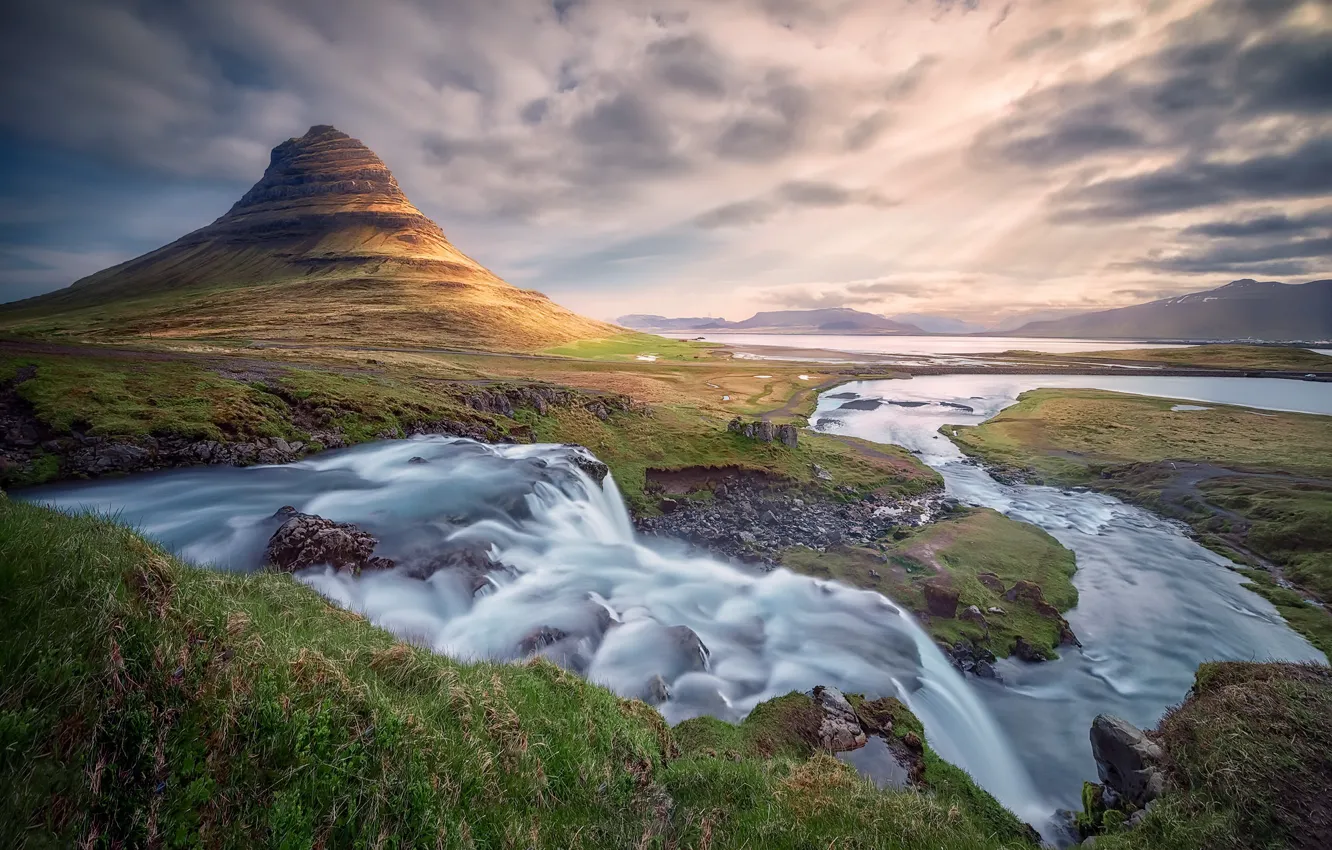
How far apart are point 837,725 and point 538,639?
927 centimetres

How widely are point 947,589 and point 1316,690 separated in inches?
548

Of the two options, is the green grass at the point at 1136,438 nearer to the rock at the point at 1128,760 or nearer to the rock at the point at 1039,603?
the rock at the point at 1039,603

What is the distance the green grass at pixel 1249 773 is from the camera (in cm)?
775

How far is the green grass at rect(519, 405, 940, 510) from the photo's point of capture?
37594 mm

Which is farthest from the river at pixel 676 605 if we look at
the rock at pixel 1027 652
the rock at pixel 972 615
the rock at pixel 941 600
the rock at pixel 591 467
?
the rock at pixel 972 615

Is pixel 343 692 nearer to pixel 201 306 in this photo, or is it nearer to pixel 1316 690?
pixel 1316 690

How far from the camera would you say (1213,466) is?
44.5 metres

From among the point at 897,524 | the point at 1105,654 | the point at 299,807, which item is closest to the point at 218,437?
the point at 299,807

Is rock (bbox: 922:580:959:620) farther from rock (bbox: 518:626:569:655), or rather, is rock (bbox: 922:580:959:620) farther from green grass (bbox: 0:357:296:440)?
green grass (bbox: 0:357:296:440)

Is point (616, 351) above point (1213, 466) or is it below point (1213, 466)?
above

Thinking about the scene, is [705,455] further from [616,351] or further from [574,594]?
[616,351]

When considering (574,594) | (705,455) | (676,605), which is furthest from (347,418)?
(676,605)

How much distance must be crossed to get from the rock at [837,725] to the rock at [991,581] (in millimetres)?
15400

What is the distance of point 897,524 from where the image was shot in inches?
1272
